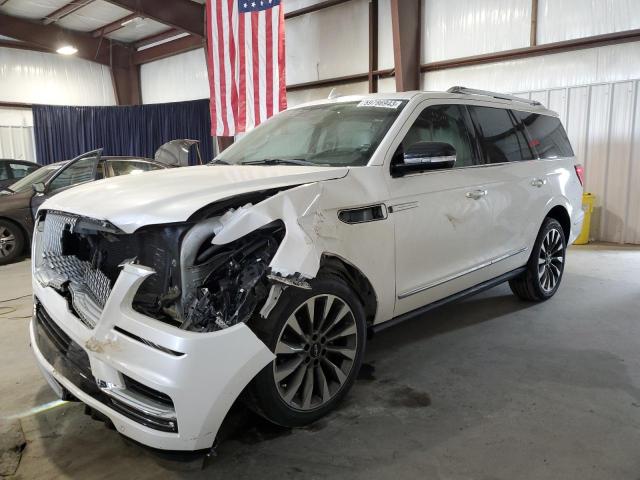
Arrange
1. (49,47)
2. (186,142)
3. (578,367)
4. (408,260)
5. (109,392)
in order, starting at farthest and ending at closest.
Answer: (49,47)
(186,142)
(578,367)
(408,260)
(109,392)

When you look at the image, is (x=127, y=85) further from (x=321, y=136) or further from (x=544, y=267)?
(x=544, y=267)

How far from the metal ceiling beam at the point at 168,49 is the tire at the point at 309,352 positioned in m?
11.4

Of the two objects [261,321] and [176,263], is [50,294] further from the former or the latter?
[261,321]

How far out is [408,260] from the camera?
2.71 m

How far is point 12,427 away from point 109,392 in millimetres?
1003

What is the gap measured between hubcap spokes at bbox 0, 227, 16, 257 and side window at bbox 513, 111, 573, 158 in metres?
6.35

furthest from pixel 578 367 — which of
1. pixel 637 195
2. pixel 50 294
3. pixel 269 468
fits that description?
pixel 637 195

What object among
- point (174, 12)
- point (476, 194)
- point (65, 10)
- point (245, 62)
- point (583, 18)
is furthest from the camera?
point (65, 10)

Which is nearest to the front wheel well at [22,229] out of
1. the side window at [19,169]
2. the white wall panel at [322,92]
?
the side window at [19,169]

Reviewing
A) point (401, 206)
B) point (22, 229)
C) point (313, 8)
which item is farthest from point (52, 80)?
point (401, 206)

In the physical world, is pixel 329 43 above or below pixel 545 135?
above

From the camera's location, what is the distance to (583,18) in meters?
7.19

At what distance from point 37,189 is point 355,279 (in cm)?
508

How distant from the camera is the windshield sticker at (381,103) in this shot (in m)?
2.99
